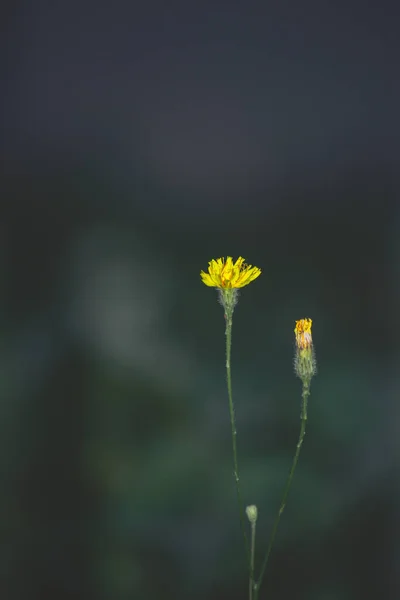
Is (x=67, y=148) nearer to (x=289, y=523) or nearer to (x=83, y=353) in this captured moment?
(x=83, y=353)

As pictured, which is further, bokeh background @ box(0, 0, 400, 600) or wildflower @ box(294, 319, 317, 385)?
bokeh background @ box(0, 0, 400, 600)

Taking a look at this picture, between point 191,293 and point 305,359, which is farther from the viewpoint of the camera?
point 191,293

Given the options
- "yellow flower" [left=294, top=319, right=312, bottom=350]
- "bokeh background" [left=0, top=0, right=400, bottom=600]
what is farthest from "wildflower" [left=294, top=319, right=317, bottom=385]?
"bokeh background" [left=0, top=0, right=400, bottom=600]

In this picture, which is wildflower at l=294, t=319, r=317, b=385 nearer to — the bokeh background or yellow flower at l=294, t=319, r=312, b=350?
yellow flower at l=294, t=319, r=312, b=350

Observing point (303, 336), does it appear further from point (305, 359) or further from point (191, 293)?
point (191, 293)

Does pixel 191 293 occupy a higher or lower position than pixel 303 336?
higher

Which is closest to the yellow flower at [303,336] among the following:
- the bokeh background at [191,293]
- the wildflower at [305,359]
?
the wildflower at [305,359]

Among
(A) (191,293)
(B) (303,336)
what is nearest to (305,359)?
(B) (303,336)

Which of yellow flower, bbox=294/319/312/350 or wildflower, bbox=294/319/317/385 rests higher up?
yellow flower, bbox=294/319/312/350

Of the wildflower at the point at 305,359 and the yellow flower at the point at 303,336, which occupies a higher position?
the yellow flower at the point at 303,336

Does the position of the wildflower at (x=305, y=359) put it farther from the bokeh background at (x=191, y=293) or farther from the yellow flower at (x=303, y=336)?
the bokeh background at (x=191, y=293)
